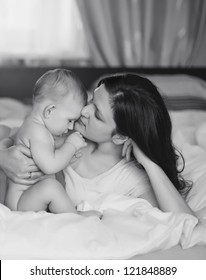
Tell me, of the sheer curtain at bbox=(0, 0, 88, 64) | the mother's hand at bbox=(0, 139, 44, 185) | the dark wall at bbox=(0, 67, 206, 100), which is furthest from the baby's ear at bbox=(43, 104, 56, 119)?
the sheer curtain at bbox=(0, 0, 88, 64)

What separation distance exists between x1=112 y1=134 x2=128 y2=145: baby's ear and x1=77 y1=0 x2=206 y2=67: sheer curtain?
1772 millimetres

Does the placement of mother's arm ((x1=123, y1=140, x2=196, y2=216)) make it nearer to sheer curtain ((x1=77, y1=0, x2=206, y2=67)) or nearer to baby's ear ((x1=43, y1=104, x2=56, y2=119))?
baby's ear ((x1=43, y1=104, x2=56, y2=119))

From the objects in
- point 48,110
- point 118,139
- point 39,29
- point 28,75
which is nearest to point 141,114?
point 118,139

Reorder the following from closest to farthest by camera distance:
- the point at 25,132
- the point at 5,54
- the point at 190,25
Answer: the point at 25,132 → the point at 5,54 → the point at 190,25

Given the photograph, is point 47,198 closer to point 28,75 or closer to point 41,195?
point 41,195

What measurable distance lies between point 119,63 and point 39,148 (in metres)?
1.95

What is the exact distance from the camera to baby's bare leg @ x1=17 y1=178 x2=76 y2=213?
1150 mm

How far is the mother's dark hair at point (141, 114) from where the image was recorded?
46.6 inches

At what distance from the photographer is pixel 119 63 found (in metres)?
3.01

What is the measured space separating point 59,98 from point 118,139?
8.4 inches

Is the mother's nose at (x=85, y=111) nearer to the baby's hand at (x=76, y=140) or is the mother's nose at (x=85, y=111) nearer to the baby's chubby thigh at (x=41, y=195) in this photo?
the baby's hand at (x=76, y=140)
